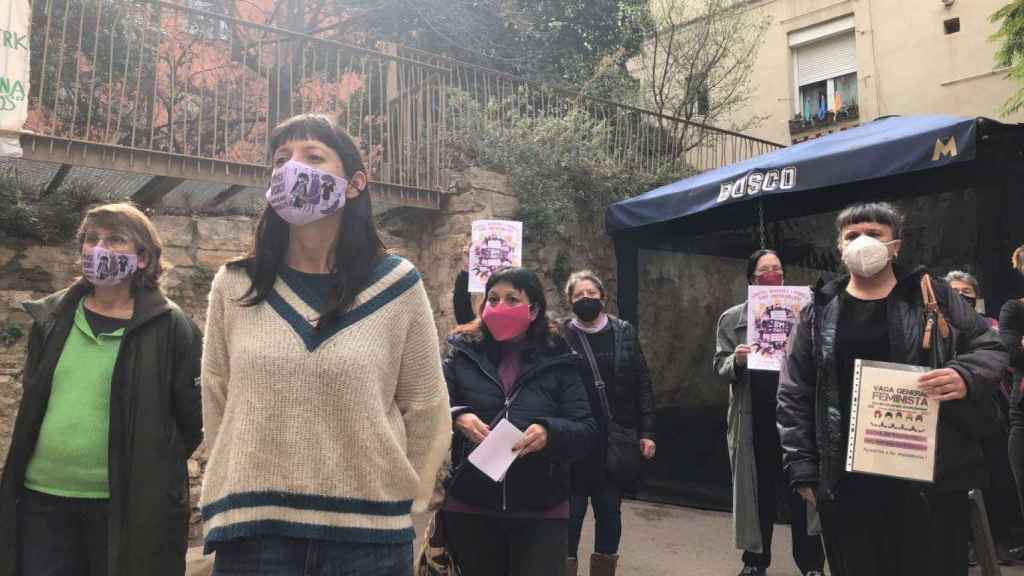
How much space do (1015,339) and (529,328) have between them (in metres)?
3.44

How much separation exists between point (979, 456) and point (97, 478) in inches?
124

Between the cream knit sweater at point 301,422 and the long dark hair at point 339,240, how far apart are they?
1.3 inches

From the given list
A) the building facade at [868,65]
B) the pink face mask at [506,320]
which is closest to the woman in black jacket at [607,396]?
the pink face mask at [506,320]

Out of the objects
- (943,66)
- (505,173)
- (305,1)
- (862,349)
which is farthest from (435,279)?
(943,66)

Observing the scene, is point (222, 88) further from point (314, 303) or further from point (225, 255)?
point (314, 303)

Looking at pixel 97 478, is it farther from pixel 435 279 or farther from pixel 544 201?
pixel 544 201

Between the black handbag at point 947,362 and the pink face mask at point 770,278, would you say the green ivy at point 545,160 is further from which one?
the black handbag at point 947,362

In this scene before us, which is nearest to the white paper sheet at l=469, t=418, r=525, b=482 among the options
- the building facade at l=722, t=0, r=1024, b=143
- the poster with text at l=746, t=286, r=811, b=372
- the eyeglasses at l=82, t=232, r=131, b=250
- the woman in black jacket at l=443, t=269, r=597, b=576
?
the woman in black jacket at l=443, t=269, r=597, b=576

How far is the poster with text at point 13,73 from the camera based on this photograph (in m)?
4.34

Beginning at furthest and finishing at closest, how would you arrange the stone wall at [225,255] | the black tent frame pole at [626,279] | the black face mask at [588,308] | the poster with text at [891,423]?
1. the black tent frame pole at [626,279]
2. the stone wall at [225,255]
3. the black face mask at [588,308]
4. the poster with text at [891,423]

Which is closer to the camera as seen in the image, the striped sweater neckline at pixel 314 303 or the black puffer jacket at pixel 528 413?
the striped sweater neckline at pixel 314 303

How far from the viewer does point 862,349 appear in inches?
107

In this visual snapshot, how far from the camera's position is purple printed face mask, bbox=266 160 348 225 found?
5.92ft

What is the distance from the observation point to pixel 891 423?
2512mm
